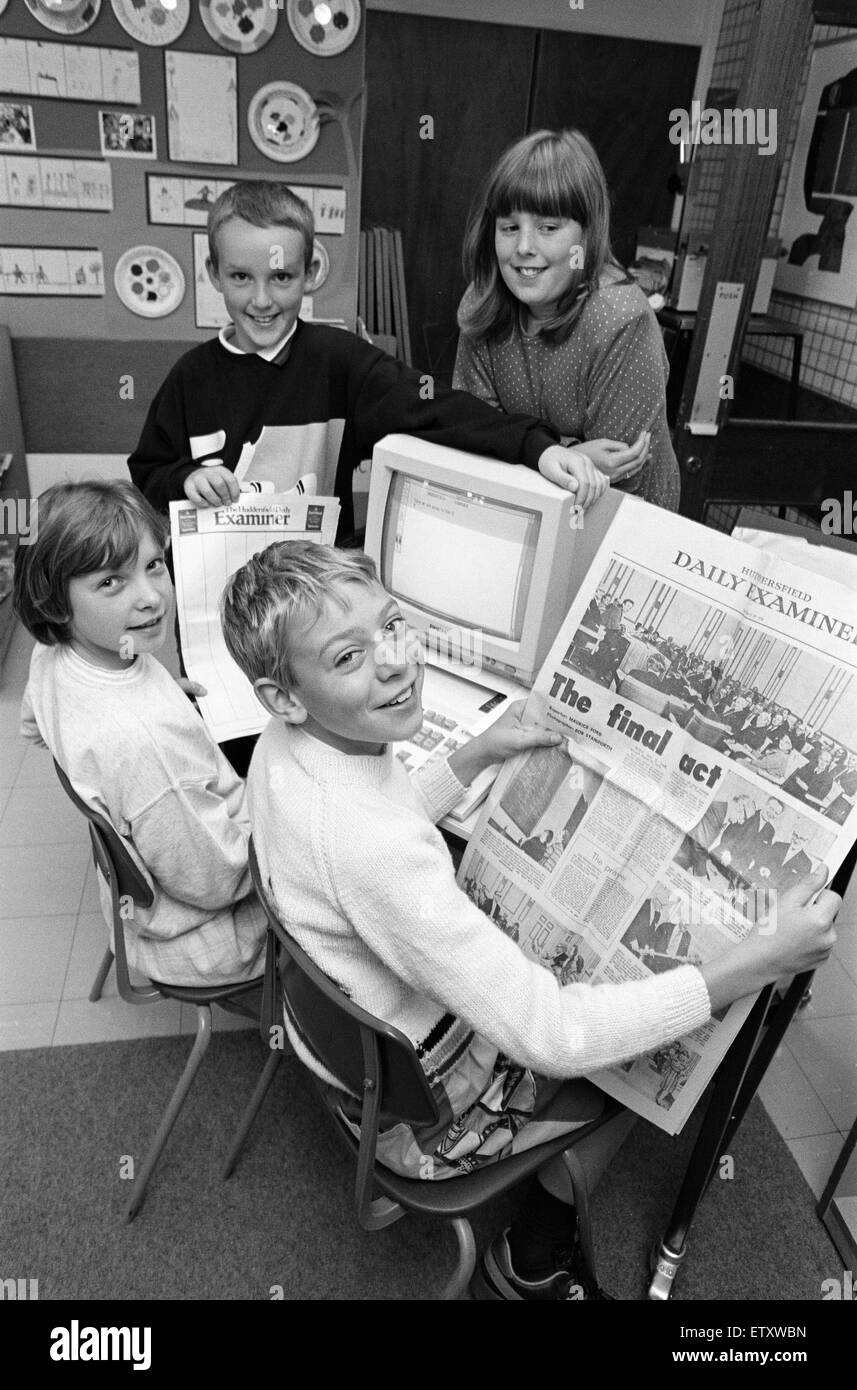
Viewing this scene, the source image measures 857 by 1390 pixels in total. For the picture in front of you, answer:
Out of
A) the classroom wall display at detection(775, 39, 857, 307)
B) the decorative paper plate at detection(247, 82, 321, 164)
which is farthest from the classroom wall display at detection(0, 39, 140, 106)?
the classroom wall display at detection(775, 39, 857, 307)

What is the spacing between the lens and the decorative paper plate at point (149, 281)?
3.39 metres

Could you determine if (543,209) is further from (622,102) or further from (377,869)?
(622,102)

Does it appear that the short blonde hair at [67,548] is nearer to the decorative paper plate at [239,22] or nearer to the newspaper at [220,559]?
the newspaper at [220,559]

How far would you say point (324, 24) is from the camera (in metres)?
3.17

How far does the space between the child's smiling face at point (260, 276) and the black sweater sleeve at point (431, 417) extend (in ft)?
0.59

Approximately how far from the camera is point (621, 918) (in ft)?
3.77

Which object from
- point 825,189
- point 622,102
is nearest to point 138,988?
point 825,189

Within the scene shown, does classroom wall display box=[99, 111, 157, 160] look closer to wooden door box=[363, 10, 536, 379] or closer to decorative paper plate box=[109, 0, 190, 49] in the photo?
decorative paper plate box=[109, 0, 190, 49]

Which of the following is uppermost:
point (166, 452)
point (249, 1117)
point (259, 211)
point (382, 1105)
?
point (259, 211)

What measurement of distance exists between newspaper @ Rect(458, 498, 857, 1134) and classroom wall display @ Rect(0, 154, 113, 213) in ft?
9.65

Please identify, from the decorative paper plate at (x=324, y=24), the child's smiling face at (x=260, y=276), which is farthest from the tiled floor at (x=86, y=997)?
the decorative paper plate at (x=324, y=24)

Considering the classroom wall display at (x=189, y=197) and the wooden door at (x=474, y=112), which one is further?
the wooden door at (x=474, y=112)

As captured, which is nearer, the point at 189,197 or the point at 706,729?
the point at 706,729

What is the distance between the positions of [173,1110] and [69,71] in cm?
324
